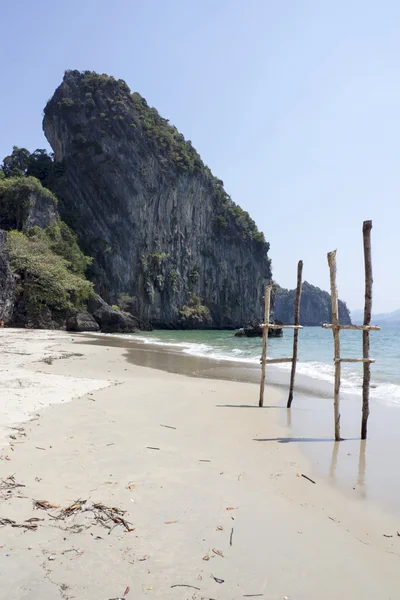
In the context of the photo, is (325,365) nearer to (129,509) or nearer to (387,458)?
(387,458)

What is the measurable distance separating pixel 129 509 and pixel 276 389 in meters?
9.22

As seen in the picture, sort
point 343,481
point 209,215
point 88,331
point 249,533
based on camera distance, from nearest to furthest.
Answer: point 249,533, point 343,481, point 88,331, point 209,215

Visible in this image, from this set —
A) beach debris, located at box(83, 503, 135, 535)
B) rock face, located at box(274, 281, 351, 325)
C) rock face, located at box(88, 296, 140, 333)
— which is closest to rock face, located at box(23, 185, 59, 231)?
rock face, located at box(88, 296, 140, 333)

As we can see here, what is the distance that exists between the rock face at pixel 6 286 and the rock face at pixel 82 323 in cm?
598

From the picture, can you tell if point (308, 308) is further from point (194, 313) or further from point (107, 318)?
point (107, 318)

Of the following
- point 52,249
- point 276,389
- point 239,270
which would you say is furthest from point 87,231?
point 276,389

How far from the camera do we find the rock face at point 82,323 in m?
38.0

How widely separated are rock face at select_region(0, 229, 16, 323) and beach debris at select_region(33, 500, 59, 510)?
29.9 meters

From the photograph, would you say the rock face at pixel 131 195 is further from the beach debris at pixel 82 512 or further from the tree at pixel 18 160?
the beach debris at pixel 82 512

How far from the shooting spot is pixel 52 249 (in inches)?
1845

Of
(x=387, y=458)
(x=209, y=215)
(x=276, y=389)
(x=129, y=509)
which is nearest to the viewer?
(x=129, y=509)

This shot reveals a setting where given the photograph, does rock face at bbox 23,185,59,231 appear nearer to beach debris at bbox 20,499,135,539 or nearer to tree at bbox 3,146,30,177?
tree at bbox 3,146,30,177

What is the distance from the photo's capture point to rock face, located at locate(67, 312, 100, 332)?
38.0 metres

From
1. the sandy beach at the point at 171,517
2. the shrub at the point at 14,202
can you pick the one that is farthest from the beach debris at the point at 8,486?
the shrub at the point at 14,202
